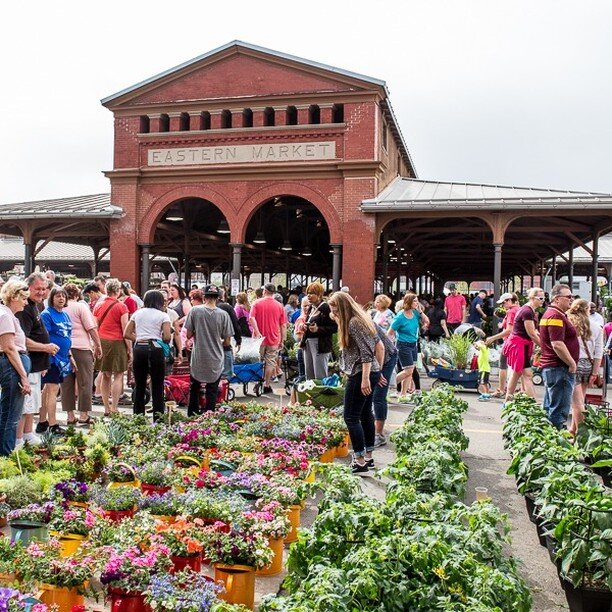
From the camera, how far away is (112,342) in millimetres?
9039

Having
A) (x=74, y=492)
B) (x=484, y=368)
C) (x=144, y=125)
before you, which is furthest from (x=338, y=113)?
(x=74, y=492)

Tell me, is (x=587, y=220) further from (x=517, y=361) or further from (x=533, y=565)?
(x=533, y=565)

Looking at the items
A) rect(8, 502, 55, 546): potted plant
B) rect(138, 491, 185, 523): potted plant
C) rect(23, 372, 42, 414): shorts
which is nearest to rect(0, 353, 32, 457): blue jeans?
rect(23, 372, 42, 414): shorts

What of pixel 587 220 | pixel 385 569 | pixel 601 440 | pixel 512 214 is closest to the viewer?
pixel 385 569

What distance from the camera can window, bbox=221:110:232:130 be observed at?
1992 cm

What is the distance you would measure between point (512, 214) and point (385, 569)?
1570cm

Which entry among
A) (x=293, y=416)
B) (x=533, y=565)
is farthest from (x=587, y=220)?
(x=533, y=565)

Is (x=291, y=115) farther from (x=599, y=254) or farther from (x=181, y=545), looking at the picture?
(x=599, y=254)

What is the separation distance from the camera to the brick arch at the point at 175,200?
19.9 m

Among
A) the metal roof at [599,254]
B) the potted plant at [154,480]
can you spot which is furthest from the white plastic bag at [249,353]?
the metal roof at [599,254]

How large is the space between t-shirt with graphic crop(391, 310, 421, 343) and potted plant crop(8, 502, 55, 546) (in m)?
6.68

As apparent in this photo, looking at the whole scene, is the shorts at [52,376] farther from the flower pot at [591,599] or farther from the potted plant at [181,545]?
the flower pot at [591,599]

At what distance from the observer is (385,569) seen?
3029 mm

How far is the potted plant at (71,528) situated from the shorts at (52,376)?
363 cm
